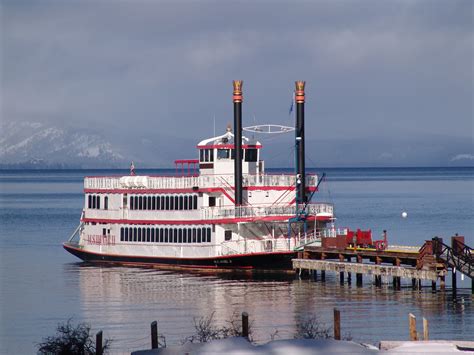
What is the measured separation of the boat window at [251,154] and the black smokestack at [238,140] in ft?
9.08

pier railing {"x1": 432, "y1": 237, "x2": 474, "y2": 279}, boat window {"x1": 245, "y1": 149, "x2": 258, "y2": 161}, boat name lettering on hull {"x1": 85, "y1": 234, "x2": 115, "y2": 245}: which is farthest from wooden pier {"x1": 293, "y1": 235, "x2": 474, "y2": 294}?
boat name lettering on hull {"x1": 85, "y1": 234, "x2": 115, "y2": 245}

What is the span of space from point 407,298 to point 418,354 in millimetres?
21348

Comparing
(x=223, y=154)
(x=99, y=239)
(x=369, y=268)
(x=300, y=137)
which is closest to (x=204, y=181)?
(x=223, y=154)

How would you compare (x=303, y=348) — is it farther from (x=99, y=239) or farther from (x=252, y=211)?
(x=99, y=239)

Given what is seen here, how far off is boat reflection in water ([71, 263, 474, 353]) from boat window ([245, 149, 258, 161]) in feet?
23.6

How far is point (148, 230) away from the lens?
6419 cm

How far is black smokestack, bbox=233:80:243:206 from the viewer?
60219 millimetres

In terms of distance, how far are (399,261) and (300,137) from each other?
13070 mm

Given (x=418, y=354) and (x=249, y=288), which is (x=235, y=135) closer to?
(x=249, y=288)

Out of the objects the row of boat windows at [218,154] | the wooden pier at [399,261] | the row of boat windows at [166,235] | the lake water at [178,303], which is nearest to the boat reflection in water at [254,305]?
the lake water at [178,303]

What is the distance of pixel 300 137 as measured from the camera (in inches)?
2522

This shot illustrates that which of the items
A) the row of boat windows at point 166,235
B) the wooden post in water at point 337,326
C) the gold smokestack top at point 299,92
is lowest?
the wooden post in water at point 337,326

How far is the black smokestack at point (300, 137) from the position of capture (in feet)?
203

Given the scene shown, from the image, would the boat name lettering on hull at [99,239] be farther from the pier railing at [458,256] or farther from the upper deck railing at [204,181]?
the pier railing at [458,256]
